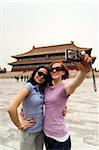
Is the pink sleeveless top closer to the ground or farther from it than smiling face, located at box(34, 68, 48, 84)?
closer to the ground

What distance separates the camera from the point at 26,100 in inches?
51.1

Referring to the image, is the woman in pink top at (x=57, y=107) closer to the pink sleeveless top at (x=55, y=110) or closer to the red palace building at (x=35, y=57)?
the pink sleeveless top at (x=55, y=110)

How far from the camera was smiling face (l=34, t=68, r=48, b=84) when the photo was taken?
133 cm

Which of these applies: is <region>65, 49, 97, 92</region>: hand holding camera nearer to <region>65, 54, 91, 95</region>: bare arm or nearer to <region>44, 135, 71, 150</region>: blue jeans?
<region>65, 54, 91, 95</region>: bare arm

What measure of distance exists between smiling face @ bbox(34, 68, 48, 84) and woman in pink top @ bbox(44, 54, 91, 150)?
0.12 feet

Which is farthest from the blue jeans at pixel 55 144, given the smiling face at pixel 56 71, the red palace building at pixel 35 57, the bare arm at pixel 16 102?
the red palace building at pixel 35 57

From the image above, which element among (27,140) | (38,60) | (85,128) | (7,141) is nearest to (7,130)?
(7,141)

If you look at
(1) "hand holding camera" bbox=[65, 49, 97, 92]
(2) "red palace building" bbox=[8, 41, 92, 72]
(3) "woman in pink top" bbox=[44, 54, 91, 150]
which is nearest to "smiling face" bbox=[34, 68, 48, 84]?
(3) "woman in pink top" bbox=[44, 54, 91, 150]

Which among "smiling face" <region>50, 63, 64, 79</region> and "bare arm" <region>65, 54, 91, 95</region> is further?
"smiling face" <region>50, 63, 64, 79</region>

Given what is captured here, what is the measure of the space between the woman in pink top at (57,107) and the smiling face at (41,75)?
36 mm

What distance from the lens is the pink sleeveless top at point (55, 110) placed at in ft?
4.23

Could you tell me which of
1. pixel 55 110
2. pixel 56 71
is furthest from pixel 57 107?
pixel 56 71

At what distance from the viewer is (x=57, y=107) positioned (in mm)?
1294

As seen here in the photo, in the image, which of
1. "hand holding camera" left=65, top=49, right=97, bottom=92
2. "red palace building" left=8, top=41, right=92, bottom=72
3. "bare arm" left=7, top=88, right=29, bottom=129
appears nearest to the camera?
"hand holding camera" left=65, top=49, right=97, bottom=92
